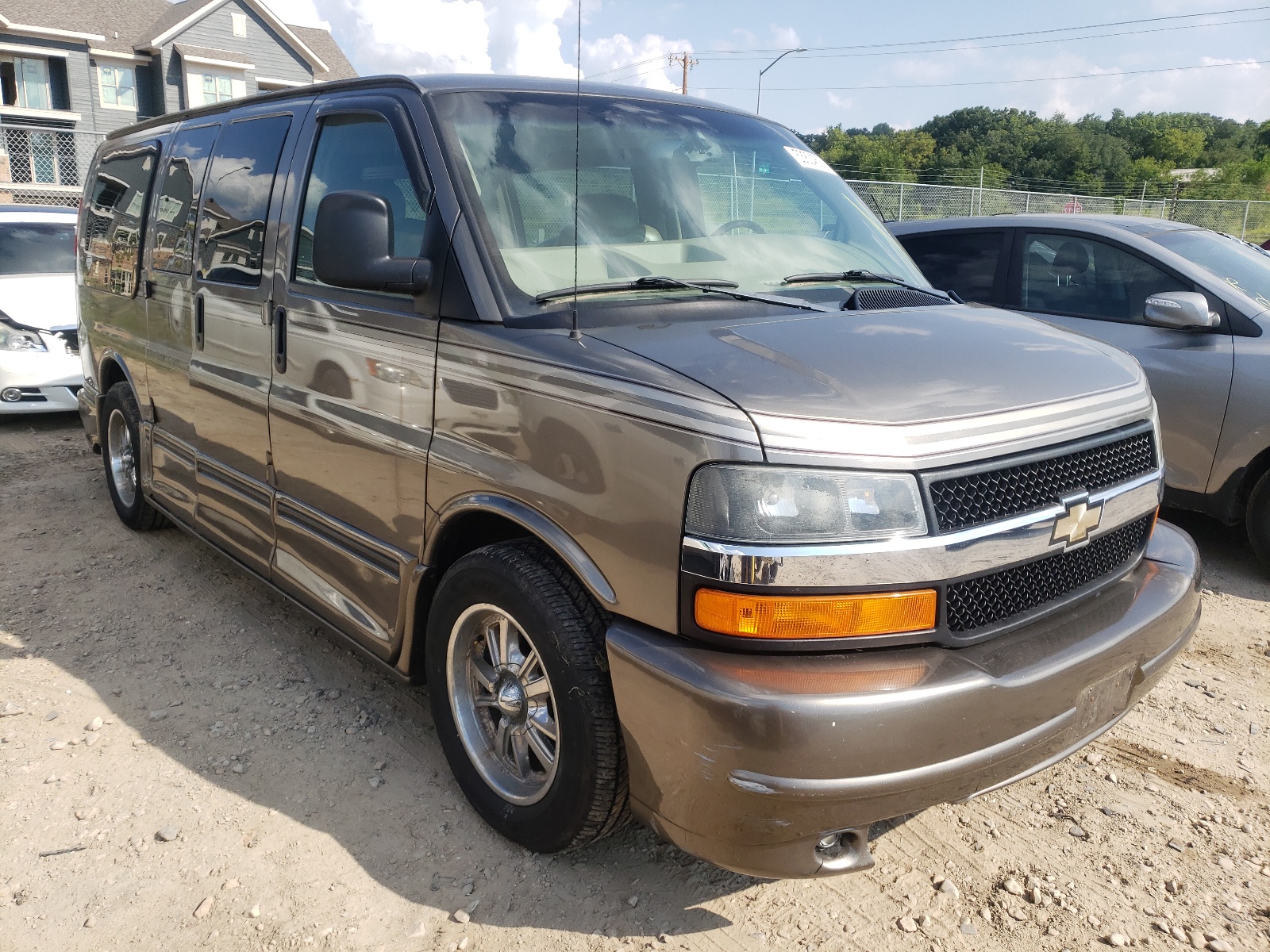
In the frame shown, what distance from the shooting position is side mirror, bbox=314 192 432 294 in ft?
8.87

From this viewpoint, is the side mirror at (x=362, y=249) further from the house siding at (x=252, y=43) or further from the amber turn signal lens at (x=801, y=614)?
the house siding at (x=252, y=43)

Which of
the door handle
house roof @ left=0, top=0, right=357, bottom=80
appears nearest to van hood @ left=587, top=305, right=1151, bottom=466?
the door handle

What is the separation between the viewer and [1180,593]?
9.05 feet

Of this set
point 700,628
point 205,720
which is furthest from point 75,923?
point 700,628

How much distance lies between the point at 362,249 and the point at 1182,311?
414 cm

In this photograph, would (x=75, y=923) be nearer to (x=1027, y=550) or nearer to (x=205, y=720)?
(x=205, y=720)

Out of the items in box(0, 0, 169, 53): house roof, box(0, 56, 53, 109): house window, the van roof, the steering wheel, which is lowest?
the steering wheel

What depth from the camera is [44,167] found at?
76.2 feet

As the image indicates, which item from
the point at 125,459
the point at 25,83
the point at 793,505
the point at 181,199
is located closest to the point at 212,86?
the point at 25,83

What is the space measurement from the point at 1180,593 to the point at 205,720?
3206mm

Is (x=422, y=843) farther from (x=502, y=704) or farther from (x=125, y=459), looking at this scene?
(x=125, y=459)

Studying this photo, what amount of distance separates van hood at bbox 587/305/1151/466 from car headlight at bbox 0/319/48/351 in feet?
25.1

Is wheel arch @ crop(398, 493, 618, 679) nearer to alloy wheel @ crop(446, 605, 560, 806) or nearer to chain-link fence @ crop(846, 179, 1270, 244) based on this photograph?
alloy wheel @ crop(446, 605, 560, 806)

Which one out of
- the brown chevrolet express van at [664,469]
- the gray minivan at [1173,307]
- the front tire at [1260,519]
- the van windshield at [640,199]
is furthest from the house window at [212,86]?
the front tire at [1260,519]
